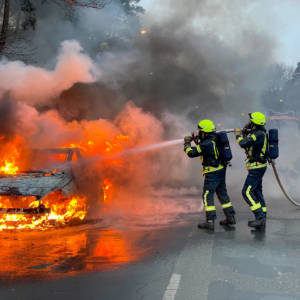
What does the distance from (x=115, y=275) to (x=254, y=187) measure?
10.6 ft

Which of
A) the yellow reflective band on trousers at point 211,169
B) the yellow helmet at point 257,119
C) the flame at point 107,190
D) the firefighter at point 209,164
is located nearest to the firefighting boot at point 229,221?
the firefighter at point 209,164

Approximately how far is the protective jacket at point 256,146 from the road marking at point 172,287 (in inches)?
118

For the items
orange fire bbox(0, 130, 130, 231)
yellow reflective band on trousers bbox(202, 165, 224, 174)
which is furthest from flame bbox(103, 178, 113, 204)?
yellow reflective band on trousers bbox(202, 165, 224, 174)

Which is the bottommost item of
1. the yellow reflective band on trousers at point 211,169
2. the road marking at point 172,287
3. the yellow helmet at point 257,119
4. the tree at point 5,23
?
the road marking at point 172,287

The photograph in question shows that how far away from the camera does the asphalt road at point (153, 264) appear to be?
3.88 meters

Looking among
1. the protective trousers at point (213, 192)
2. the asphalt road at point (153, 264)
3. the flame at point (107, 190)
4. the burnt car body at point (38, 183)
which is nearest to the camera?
the asphalt road at point (153, 264)

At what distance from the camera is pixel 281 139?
15.5 meters

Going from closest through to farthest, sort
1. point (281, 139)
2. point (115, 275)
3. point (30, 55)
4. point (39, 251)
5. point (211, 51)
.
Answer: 1. point (115, 275)
2. point (39, 251)
3. point (211, 51)
4. point (281, 139)
5. point (30, 55)

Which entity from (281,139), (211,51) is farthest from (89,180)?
(281,139)

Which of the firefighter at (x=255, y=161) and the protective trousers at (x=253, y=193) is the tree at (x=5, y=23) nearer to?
the firefighter at (x=255, y=161)

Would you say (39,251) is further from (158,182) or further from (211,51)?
(211,51)

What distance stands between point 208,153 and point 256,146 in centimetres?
77

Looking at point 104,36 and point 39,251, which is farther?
point 104,36

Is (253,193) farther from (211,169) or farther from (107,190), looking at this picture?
(107,190)
